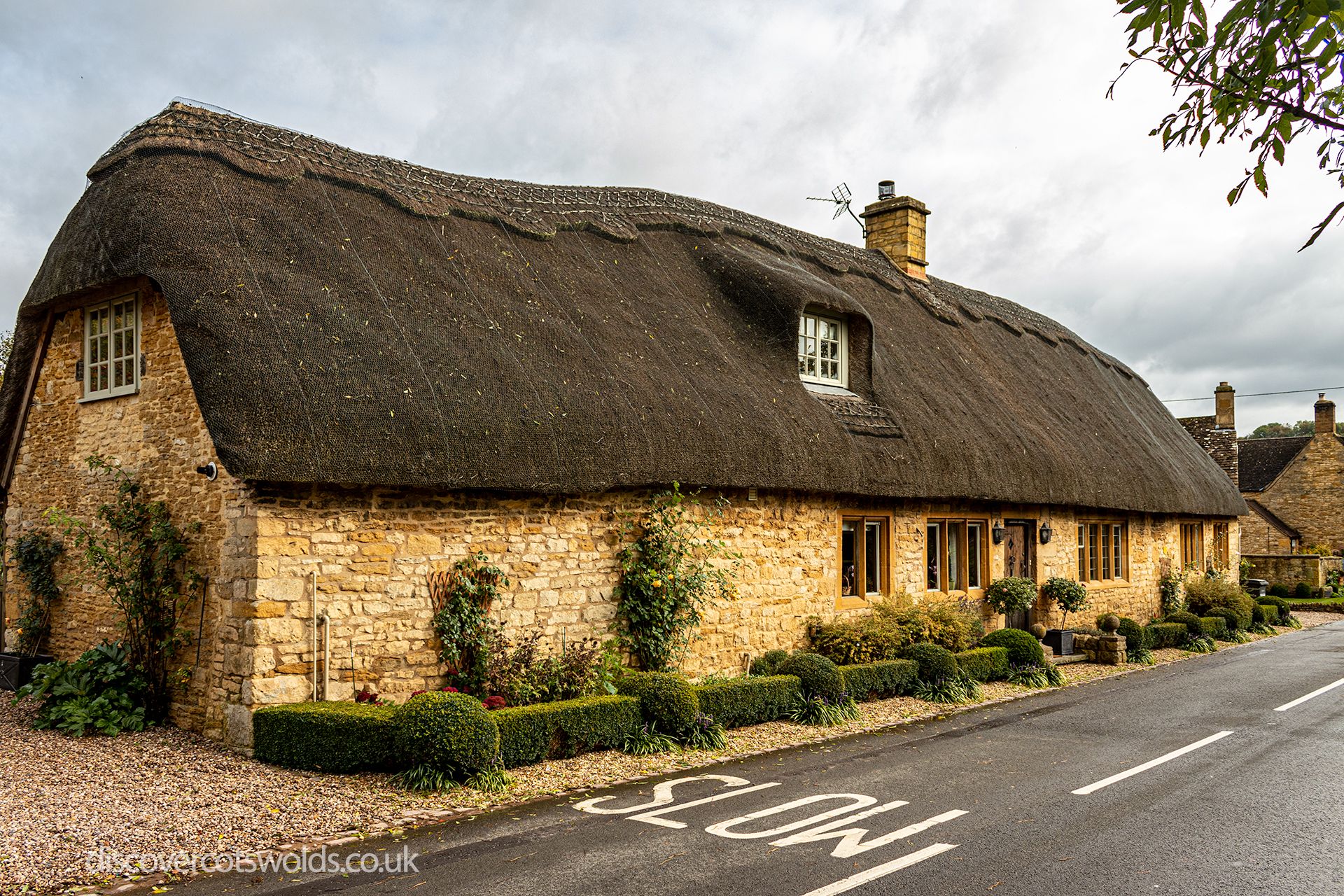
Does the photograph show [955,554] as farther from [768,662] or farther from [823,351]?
[768,662]

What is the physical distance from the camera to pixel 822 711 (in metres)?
11.2

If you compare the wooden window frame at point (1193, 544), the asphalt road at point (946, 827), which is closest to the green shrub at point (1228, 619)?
the wooden window frame at point (1193, 544)

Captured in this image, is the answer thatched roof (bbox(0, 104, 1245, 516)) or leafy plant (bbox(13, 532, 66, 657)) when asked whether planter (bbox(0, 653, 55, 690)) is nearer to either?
leafy plant (bbox(13, 532, 66, 657))

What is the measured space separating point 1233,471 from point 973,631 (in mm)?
24523

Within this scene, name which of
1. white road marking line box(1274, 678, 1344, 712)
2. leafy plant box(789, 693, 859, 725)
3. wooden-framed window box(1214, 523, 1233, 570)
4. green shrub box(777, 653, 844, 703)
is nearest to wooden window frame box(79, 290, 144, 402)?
green shrub box(777, 653, 844, 703)

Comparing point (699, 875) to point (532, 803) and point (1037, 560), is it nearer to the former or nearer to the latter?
point (532, 803)

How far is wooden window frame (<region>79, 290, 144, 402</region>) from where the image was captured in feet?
33.4

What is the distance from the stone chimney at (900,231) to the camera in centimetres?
2075

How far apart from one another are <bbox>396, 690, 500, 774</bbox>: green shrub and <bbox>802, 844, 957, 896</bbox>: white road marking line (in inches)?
128

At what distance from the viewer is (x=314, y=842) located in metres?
6.46

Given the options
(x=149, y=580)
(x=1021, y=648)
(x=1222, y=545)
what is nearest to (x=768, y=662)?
(x=1021, y=648)

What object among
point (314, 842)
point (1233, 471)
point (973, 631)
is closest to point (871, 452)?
point (973, 631)

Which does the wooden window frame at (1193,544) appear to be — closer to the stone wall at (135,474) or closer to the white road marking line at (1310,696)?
the white road marking line at (1310,696)

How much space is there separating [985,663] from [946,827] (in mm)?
7497
